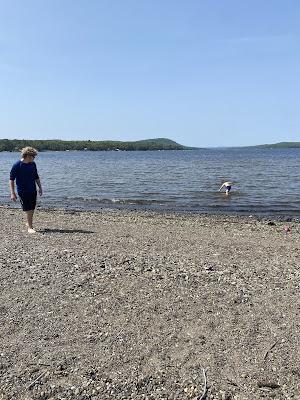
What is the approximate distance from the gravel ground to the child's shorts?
173 cm

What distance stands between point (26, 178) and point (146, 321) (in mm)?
7709

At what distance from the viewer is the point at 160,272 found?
845 cm

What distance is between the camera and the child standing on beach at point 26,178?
1252 centimetres

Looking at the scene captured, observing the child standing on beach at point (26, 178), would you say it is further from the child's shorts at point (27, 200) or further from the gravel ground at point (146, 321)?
the gravel ground at point (146, 321)

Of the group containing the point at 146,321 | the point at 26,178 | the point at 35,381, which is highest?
the point at 26,178

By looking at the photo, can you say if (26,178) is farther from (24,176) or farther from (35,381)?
(35,381)

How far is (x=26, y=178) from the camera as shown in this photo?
12.7 meters

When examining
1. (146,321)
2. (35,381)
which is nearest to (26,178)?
(146,321)

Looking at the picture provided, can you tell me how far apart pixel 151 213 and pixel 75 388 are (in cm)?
1645

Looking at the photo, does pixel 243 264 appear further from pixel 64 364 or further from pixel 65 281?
pixel 64 364

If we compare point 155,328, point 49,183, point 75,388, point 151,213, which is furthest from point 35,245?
point 49,183

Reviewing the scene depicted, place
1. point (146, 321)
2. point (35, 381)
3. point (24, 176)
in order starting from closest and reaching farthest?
point (35, 381), point (146, 321), point (24, 176)

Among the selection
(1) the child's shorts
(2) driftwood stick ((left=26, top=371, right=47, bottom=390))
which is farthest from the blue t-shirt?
(2) driftwood stick ((left=26, top=371, right=47, bottom=390))

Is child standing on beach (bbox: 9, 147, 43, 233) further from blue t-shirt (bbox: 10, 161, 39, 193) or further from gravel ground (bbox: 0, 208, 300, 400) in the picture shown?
gravel ground (bbox: 0, 208, 300, 400)
